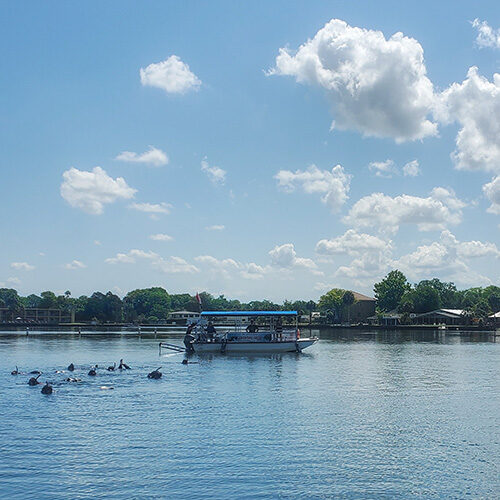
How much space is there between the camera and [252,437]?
92.1ft

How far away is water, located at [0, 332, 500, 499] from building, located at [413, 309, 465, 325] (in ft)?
454

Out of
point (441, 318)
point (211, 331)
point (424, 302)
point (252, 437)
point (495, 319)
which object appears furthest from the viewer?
point (424, 302)

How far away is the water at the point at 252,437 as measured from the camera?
21312 mm

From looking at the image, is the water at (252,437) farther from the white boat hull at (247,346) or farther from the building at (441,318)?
the building at (441,318)

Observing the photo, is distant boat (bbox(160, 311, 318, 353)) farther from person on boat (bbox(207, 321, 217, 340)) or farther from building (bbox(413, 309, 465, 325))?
building (bbox(413, 309, 465, 325))

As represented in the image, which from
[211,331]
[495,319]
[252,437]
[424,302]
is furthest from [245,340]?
[424,302]

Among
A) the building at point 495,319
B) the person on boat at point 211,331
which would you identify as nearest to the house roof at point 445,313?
the building at point 495,319

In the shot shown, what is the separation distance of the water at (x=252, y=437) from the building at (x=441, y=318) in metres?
138

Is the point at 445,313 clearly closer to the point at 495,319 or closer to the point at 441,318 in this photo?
the point at 441,318

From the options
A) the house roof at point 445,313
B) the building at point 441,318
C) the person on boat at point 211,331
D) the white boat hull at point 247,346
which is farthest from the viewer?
the house roof at point 445,313

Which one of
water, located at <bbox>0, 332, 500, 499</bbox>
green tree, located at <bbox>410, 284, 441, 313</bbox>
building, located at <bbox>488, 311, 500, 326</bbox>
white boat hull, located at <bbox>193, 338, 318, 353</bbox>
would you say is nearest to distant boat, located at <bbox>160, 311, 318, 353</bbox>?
white boat hull, located at <bbox>193, 338, 318, 353</bbox>

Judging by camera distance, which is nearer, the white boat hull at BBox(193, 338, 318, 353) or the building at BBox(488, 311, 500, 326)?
the white boat hull at BBox(193, 338, 318, 353)

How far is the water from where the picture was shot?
21.3m

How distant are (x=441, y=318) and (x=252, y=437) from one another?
17406 cm
